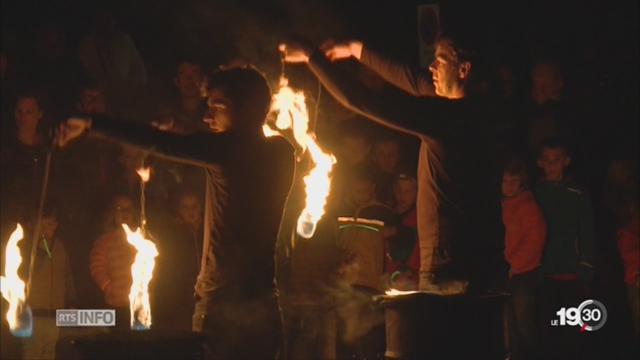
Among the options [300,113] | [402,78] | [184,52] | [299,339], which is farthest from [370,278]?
[184,52]

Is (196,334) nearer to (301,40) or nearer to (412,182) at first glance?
(301,40)

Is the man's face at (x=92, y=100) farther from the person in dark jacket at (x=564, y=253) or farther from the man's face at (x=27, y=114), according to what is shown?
the person in dark jacket at (x=564, y=253)

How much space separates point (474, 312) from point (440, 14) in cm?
545

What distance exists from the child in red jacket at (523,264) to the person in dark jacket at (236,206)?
3659mm

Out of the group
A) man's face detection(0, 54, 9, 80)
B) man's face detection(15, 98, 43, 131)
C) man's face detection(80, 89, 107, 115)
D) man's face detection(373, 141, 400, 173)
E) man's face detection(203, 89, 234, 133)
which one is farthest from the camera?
man's face detection(0, 54, 9, 80)

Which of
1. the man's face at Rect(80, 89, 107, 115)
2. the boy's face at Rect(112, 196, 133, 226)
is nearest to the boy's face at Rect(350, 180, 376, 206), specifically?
the boy's face at Rect(112, 196, 133, 226)

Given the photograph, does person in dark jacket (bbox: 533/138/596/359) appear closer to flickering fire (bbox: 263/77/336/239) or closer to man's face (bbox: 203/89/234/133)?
flickering fire (bbox: 263/77/336/239)

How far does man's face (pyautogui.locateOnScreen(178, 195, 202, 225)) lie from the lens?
28.8 feet

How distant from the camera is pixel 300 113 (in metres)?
7.35

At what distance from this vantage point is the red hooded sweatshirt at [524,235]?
8.51 meters

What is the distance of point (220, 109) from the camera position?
211 inches

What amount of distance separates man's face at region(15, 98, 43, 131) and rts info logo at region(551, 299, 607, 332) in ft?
16.7

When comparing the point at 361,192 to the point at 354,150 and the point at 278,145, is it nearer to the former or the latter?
the point at 354,150


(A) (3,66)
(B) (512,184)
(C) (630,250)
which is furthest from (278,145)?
(A) (3,66)
